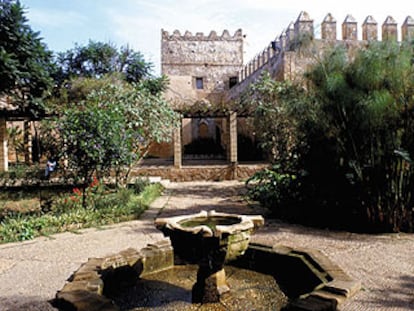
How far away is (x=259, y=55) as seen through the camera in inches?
781

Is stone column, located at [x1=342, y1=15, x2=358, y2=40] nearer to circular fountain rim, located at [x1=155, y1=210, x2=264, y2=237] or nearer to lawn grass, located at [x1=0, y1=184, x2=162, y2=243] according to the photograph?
lawn grass, located at [x1=0, y1=184, x2=162, y2=243]

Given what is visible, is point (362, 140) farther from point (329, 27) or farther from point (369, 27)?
point (369, 27)

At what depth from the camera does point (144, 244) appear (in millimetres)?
5277

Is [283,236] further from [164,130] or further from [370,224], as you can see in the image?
[164,130]

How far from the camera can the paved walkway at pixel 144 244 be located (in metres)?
3.34

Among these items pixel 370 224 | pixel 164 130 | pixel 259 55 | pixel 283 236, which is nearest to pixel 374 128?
pixel 370 224

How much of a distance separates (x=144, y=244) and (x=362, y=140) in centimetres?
366

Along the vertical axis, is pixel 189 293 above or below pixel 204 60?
below

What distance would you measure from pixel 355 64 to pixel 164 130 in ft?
21.4

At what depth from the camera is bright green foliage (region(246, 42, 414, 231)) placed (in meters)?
5.64

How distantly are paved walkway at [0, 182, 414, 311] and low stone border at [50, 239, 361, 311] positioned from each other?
0.24m

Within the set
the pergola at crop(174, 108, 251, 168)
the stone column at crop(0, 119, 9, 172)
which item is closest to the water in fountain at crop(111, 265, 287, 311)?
the pergola at crop(174, 108, 251, 168)

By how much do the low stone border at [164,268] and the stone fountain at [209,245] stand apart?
68 cm

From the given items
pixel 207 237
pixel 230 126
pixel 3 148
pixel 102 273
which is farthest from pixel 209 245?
pixel 3 148
